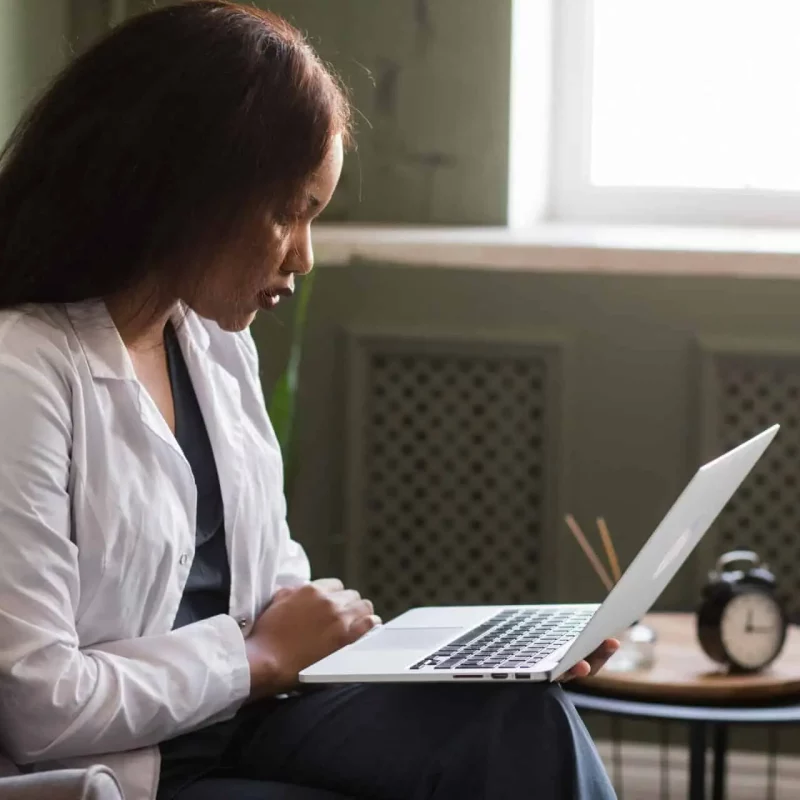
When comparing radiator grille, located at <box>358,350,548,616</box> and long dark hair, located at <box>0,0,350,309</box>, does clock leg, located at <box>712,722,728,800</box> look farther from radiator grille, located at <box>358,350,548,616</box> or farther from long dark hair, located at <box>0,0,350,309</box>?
long dark hair, located at <box>0,0,350,309</box>

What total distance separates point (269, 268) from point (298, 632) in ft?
1.20

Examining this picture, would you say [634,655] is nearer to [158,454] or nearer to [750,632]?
[750,632]

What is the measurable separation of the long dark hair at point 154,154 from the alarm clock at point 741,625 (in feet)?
2.72

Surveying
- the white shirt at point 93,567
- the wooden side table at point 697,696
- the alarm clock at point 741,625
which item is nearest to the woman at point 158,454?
the white shirt at point 93,567

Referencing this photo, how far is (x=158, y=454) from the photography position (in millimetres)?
1286

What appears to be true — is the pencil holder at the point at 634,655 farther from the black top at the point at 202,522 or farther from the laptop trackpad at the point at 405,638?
A: the black top at the point at 202,522

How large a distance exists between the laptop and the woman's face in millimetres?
344

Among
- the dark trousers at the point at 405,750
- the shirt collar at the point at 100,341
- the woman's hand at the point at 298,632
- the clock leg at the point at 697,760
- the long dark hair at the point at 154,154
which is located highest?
the long dark hair at the point at 154,154

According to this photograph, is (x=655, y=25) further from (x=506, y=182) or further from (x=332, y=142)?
(x=332, y=142)

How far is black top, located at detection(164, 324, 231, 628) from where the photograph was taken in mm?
1378

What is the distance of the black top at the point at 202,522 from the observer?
4.52 feet

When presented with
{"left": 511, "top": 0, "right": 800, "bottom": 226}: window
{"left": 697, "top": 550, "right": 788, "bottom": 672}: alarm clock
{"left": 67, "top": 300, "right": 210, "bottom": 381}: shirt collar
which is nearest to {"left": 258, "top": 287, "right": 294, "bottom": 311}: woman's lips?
{"left": 67, "top": 300, "right": 210, "bottom": 381}: shirt collar

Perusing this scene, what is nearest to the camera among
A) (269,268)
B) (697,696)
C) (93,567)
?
(93,567)

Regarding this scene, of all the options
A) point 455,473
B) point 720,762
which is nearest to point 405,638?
point 720,762
